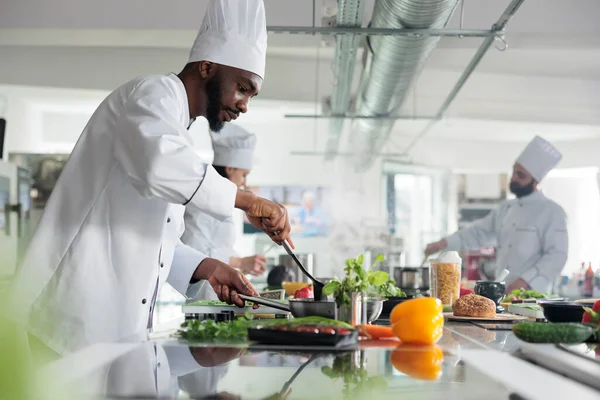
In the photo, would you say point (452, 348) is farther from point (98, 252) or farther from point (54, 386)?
point (98, 252)

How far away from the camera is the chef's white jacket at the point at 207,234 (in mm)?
4547

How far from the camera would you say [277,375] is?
3.44 feet

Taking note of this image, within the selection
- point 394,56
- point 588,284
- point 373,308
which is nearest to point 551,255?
Answer: point 588,284

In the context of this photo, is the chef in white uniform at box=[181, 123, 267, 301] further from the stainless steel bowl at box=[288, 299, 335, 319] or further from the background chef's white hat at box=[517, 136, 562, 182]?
the background chef's white hat at box=[517, 136, 562, 182]

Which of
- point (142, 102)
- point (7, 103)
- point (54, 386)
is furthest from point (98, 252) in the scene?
point (7, 103)

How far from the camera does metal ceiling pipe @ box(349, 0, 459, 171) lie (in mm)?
3740

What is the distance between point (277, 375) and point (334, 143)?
7.60 m

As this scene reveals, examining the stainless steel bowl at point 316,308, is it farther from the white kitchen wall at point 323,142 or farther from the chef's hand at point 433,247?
the white kitchen wall at point 323,142

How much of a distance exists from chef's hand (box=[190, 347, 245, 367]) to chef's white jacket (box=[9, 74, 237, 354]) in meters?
0.60

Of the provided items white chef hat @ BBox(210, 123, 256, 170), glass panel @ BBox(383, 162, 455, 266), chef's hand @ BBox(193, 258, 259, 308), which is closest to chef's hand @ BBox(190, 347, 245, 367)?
chef's hand @ BBox(193, 258, 259, 308)

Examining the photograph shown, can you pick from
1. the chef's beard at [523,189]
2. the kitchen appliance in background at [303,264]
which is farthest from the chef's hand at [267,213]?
the chef's beard at [523,189]

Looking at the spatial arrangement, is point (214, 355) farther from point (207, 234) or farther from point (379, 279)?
point (207, 234)

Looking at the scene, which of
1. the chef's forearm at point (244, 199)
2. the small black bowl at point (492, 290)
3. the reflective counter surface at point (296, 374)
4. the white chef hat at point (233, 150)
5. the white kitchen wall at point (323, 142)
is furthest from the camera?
the white kitchen wall at point (323, 142)

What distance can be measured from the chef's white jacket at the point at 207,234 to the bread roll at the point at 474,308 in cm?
232
